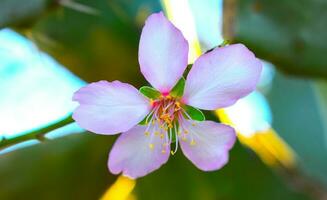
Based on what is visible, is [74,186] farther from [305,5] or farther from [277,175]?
[305,5]

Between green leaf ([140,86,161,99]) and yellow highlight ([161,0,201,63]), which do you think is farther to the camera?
yellow highlight ([161,0,201,63])

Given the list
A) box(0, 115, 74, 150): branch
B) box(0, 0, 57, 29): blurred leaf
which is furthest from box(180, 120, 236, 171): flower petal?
box(0, 0, 57, 29): blurred leaf

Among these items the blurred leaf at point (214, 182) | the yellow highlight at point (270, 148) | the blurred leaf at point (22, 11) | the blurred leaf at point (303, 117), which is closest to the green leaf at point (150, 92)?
the blurred leaf at point (22, 11)

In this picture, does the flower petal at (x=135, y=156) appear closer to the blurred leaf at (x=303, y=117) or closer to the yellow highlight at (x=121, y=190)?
the yellow highlight at (x=121, y=190)

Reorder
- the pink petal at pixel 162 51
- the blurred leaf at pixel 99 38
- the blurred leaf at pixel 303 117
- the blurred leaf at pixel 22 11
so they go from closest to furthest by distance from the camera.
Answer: the pink petal at pixel 162 51
the blurred leaf at pixel 22 11
the blurred leaf at pixel 99 38
the blurred leaf at pixel 303 117

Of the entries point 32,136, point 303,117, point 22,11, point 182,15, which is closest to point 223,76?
point 32,136

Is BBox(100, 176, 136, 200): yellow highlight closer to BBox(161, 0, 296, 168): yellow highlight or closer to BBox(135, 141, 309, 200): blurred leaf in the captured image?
BBox(135, 141, 309, 200): blurred leaf

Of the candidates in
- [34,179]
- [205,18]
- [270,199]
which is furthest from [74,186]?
[205,18]
